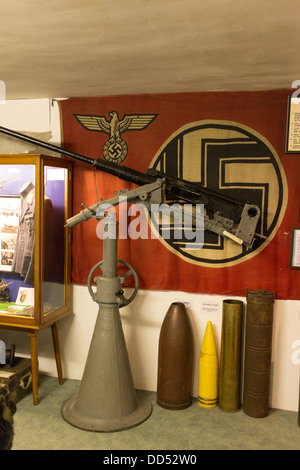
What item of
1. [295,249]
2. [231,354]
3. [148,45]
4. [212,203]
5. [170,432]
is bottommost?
[170,432]

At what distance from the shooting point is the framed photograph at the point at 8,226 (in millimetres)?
3564

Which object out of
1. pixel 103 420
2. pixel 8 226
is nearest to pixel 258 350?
pixel 103 420

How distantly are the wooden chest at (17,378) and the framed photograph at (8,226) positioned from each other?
0.80 metres

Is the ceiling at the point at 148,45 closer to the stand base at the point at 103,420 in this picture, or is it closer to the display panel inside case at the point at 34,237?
the display panel inside case at the point at 34,237

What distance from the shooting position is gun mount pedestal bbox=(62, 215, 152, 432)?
3176 mm

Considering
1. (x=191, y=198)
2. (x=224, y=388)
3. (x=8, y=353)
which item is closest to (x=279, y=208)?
(x=191, y=198)

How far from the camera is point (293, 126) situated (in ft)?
10.7

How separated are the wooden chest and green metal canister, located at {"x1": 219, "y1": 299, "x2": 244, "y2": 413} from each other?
1.58m

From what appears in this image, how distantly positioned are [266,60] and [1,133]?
2.20 m

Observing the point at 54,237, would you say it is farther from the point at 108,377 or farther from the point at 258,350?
the point at 258,350

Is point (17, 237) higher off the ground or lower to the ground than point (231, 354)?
higher

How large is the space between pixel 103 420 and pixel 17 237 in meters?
1.54

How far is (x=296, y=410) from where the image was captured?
3.47 meters

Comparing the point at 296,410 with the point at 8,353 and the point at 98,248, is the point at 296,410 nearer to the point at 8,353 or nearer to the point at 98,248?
the point at 98,248
